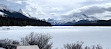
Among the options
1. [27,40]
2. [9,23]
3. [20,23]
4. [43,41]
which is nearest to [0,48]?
[27,40]

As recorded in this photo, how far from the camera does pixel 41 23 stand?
566 ft

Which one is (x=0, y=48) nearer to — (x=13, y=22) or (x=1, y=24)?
(x=1, y=24)

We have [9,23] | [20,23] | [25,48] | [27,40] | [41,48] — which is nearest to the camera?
[25,48]

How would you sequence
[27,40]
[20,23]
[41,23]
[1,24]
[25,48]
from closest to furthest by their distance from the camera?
1. [25,48]
2. [27,40]
3. [1,24]
4. [20,23]
5. [41,23]

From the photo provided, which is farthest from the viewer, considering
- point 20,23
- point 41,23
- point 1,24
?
point 41,23

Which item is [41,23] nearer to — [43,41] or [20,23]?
[20,23]

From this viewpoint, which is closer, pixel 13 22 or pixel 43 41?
pixel 43 41

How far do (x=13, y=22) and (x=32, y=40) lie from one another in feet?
333

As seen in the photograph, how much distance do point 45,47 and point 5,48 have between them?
6.96 meters

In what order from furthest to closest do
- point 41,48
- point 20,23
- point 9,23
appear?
point 20,23 < point 9,23 < point 41,48

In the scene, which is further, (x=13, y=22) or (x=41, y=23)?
(x=41, y=23)

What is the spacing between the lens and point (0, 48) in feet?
102

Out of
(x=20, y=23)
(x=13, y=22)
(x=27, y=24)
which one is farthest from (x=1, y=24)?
(x=27, y=24)

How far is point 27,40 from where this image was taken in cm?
2981
